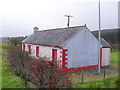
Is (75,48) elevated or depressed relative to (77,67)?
elevated

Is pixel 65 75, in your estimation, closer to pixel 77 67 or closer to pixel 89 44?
pixel 77 67

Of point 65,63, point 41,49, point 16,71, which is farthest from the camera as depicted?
point 41,49

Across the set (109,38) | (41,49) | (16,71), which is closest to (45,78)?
(16,71)

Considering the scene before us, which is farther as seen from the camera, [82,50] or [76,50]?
[82,50]

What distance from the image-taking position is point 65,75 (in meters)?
7.33

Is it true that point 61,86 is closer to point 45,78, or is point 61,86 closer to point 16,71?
point 45,78

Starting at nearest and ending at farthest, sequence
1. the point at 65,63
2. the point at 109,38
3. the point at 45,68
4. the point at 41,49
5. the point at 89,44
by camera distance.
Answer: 1. the point at 45,68
2. the point at 65,63
3. the point at 89,44
4. the point at 41,49
5. the point at 109,38

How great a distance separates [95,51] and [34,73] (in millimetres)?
11650

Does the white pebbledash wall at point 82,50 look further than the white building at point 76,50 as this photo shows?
Yes

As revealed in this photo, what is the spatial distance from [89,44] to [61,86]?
36.2 feet

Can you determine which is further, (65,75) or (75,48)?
(75,48)

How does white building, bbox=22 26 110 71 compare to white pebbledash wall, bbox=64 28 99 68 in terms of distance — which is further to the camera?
white pebbledash wall, bbox=64 28 99 68

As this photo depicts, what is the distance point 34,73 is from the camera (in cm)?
774

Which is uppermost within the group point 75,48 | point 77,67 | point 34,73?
point 75,48
